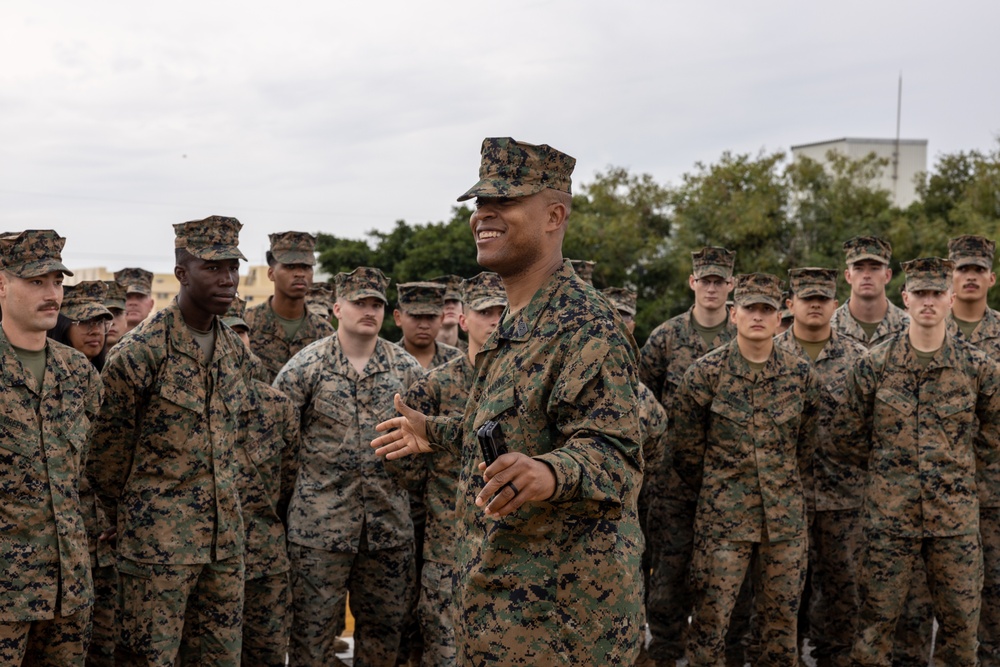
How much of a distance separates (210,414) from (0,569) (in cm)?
109

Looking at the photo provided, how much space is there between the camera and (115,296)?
310 inches

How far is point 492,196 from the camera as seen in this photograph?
329 cm

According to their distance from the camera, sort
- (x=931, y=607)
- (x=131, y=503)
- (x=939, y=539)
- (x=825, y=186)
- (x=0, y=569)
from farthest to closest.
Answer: (x=825, y=186)
(x=931, y=607)
(x=939, y=539)
(x=131, y=503)
(x=0, y=569)

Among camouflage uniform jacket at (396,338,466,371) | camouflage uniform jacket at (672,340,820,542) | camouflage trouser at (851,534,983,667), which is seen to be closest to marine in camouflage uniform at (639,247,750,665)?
camouflage uniform jacket at (672,340,820,542)

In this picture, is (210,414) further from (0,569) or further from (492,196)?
(492,196)

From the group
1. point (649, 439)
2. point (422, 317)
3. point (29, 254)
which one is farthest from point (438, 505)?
point (29, 254)

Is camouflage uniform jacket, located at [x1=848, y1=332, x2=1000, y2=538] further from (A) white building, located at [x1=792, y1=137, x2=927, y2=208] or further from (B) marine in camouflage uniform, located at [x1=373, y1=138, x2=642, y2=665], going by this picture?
(A) white building, located at [x1=792, y1=137, x2=927, y2=208]

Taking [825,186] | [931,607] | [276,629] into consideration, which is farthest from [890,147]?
[276,629]

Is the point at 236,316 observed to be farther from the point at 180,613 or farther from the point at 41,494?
the point at 41,494

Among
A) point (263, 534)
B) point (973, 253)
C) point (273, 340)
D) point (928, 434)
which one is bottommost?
point (263, 534)

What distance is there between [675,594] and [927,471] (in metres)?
1.86

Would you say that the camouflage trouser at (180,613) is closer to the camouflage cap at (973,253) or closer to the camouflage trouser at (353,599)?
the camouflage trouser at (353,599)

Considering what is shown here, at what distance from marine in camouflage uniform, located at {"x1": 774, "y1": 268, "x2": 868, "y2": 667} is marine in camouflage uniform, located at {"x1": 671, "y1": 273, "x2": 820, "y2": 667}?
0.38 m

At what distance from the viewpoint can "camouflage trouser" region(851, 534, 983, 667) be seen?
6.48 metres
